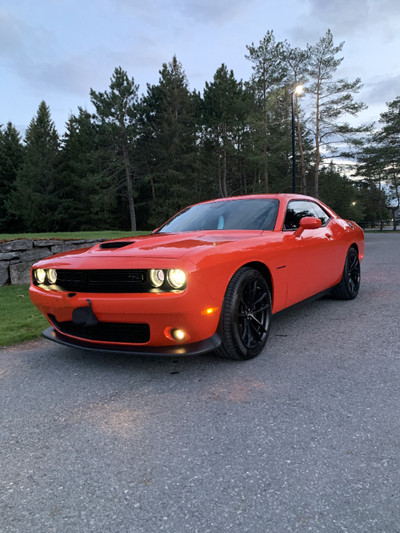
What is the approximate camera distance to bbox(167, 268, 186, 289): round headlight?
2506mm

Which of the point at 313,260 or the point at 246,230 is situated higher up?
the point at 246,230

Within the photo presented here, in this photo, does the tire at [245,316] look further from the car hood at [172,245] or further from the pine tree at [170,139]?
the pine tree at [170,139]

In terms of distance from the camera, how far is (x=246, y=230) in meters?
3.59

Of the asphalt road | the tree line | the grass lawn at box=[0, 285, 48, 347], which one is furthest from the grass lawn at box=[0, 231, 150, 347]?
the tree line

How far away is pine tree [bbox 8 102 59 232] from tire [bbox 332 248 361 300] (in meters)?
37.5

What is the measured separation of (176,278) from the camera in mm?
2523

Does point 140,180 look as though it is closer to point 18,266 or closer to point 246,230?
point 18,266

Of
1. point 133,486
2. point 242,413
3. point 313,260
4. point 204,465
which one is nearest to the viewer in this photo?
point 133,486

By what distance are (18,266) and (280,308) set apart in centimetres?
529

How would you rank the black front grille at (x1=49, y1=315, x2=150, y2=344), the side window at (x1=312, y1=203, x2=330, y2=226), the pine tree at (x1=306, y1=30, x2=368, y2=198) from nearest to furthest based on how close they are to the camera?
the black front grille at (x1=49, y1=315, x2=150, y2=344) → the side window at (x1=312, y1=203, x2=330, y2=226) → the pine tree at (x1=306, y1=30, x2=368, y2=198)

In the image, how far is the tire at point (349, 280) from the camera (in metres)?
5.00

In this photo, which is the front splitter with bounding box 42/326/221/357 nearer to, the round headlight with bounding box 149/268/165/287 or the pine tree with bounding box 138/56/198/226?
the round headlight with bounding box 149/268/165/287

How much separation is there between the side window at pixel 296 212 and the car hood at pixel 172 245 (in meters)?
0.57

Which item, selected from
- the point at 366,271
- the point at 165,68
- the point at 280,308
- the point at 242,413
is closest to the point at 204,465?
the point at 242,413
